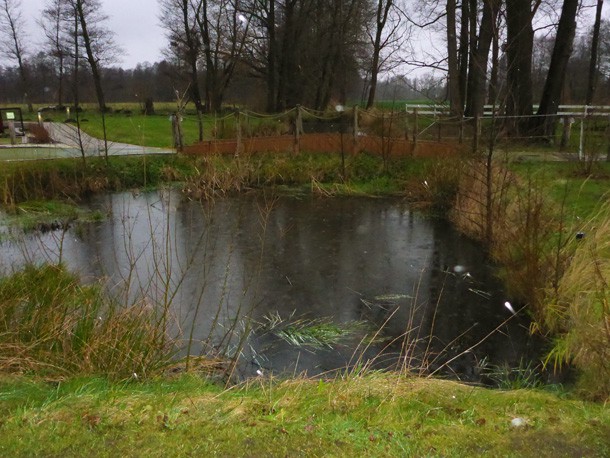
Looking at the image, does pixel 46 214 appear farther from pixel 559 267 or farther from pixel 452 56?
pixel 452 56

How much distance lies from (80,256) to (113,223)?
1.98m

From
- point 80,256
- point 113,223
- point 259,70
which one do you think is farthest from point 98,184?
point 259,70

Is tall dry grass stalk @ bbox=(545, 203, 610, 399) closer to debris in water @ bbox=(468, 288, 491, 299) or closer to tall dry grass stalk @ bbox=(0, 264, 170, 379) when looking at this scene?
debris in water @ bbox=(468, 288, 491, 299)

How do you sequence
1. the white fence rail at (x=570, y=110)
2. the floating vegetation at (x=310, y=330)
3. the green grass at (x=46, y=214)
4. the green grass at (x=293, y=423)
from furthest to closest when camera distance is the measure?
→ the white fence rail at (x=570, y=110) < the green grass at (x=46, y=214) < the floating vegetation at (x=310, y=330) < the green grass at (x=293, y=423)

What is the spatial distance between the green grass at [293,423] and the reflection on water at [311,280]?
97cm

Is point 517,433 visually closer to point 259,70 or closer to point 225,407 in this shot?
point 225,407

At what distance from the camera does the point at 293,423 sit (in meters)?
2.68

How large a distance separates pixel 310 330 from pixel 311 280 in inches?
65.8

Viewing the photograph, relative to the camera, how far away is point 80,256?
8148 millimetres

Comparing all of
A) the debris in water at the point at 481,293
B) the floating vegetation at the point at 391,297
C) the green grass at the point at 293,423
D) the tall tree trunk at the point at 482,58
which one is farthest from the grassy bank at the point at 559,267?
the tall tree trunk at the point at 482,58

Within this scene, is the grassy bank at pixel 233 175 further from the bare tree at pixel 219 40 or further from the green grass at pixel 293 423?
the bare tree at pixel 219 40

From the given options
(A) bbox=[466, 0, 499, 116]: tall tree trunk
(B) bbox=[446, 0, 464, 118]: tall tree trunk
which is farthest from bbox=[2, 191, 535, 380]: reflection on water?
(B) bbox=[446, 0, 464, 118]: tall tree trunk

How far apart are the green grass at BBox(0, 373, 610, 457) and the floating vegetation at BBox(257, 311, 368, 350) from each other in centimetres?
209

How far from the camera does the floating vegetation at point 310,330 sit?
17.8 feet
